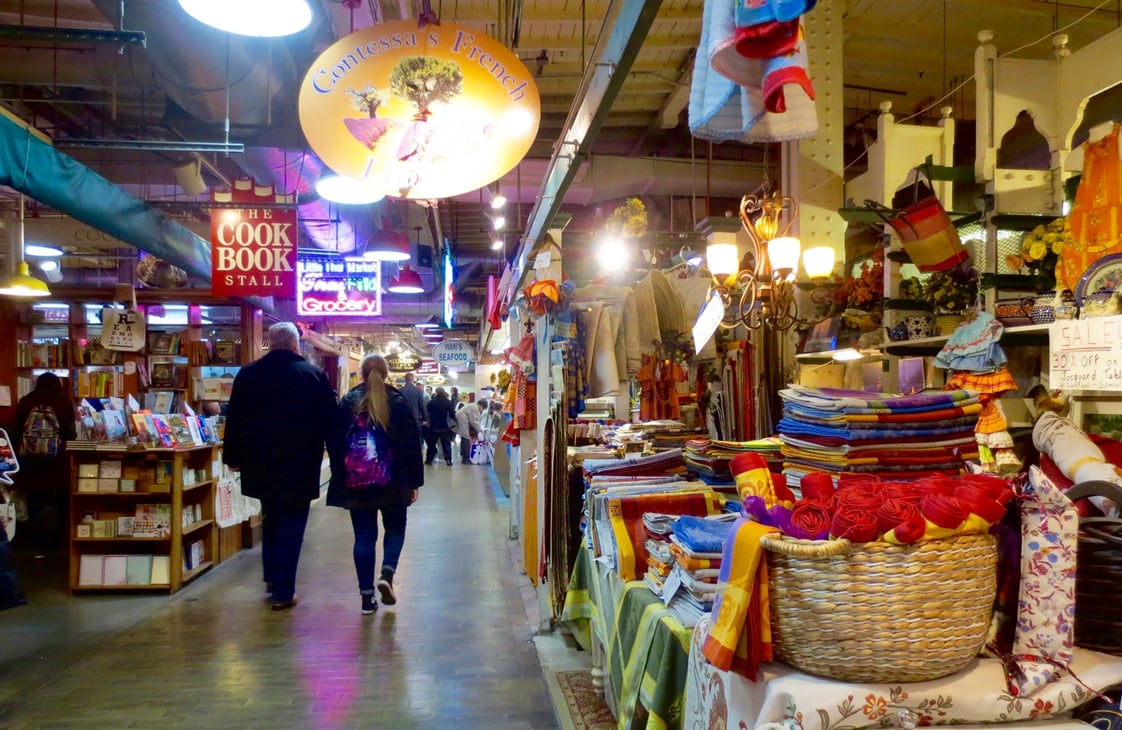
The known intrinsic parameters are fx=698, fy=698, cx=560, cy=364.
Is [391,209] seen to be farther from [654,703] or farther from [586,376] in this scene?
[654,703]

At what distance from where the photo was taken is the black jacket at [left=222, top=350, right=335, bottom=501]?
4934 mm

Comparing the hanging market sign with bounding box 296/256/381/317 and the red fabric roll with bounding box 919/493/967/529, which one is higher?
the hanging market sign with bounding box 296/256/381/317

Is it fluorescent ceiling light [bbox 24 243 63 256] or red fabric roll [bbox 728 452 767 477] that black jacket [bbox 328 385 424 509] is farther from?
fluorescent ceiling light [bbox 24 243 63 256]

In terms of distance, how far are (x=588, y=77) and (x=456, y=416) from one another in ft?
47.6

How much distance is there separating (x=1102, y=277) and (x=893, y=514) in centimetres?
220

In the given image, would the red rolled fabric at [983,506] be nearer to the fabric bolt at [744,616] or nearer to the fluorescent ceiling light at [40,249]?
the fabric bolt at [744,616]

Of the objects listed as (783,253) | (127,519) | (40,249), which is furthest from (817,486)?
(40,249)

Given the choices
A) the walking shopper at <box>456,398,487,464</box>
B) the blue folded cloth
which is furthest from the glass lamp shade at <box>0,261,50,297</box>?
the walking shopper at <box>456,398,487,464</box>

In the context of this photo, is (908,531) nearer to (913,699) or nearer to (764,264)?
(913,699)

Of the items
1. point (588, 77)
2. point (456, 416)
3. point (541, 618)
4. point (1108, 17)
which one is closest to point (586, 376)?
point (541, 618)

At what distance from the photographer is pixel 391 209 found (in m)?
10.1

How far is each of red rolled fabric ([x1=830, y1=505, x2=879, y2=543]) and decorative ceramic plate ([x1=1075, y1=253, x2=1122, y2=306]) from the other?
7.04ft

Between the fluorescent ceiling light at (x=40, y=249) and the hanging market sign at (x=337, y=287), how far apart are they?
9.56ft

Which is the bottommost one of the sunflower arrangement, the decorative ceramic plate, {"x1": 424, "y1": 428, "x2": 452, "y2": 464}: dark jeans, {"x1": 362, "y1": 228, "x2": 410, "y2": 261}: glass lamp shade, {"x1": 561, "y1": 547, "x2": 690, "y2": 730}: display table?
{"x1": 424, "y1": 428, "x2": 452, "y2": 464}: dark jeans
